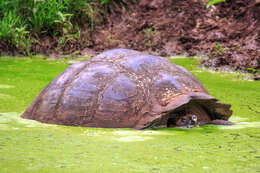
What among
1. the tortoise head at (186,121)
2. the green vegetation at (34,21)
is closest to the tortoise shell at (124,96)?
the tortoise head at (186,121)

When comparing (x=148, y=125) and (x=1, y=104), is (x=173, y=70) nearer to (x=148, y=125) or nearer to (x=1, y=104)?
(x=148, y=125)

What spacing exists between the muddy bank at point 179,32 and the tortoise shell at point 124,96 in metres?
3.75

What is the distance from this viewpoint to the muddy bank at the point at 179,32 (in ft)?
23.6

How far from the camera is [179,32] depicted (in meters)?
8.39

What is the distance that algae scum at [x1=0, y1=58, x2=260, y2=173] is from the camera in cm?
181

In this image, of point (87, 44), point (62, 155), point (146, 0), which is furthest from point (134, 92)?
point (146, 0)

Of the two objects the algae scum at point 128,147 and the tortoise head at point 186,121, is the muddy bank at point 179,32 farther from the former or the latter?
the tortoise head at point 186,121

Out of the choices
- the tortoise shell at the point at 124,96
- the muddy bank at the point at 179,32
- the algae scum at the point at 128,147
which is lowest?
the algae scum at the point at 128,147

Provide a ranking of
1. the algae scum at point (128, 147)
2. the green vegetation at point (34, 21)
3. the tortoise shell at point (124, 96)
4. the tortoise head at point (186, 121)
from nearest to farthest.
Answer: the algae scum at point (128, 147) → the tortoise shell at point (124, 96) → the tortoise head at point (186, 121) → the green vegetation at point (34, 21)

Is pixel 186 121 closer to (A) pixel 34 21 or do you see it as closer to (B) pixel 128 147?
(B) pixel 128 147

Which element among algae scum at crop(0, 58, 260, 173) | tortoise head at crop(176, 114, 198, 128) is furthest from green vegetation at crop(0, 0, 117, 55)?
tortoise head at crop(176, 114, 198, 128)

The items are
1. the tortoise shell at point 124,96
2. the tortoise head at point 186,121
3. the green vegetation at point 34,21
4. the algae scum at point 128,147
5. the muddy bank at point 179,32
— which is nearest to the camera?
the algae scum at point 128,147

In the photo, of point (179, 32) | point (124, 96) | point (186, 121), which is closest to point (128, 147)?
point (124, 96)

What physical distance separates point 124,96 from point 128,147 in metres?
0.66
